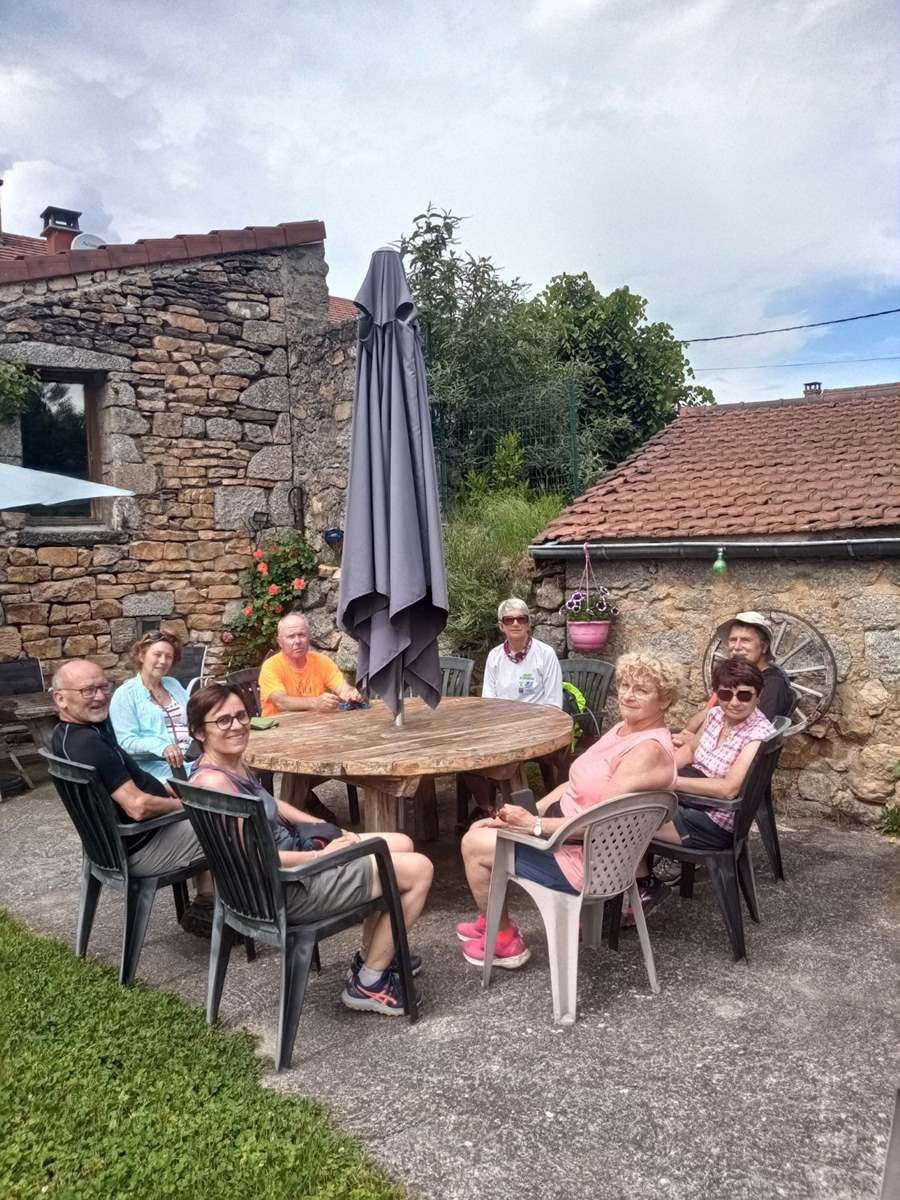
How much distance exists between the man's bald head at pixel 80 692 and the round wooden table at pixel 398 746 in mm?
571

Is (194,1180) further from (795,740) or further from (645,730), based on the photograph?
(795,740)

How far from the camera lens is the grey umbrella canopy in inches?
143

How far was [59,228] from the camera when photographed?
11102 millimetres

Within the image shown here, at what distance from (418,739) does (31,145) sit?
6.81 m

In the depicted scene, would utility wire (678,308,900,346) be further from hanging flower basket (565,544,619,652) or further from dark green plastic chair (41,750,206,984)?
dark green plastic chair (41,750,206,984)

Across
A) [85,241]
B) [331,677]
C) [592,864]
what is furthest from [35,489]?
[85,241]

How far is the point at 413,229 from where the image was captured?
8.13m

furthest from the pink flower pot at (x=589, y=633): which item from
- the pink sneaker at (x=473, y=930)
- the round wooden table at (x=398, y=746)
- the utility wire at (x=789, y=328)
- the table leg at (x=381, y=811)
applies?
the utility wire at (x=789, y=328)

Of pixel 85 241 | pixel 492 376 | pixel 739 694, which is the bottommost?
pixel 739 694

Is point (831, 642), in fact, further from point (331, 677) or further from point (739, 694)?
point (331, 677)

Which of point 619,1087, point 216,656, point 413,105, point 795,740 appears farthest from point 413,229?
point 619,1087

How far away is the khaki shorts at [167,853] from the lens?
3121 millimetres

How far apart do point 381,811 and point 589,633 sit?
244cm

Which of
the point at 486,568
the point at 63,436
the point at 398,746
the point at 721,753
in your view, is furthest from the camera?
the point at 63,436
